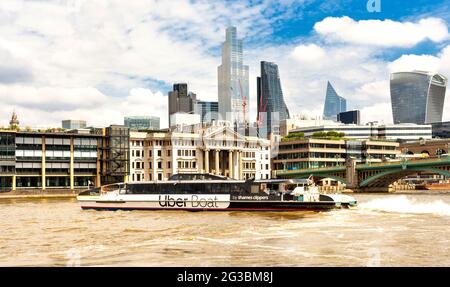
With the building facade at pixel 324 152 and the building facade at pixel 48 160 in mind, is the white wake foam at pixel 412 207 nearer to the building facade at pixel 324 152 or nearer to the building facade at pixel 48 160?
the building facade at pixel 48 160

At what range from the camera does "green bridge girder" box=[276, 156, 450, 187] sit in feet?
405

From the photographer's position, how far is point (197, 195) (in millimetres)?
65188

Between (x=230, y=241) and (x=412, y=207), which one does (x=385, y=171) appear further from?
(x=230, y=241)

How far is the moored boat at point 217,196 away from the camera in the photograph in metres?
62.9

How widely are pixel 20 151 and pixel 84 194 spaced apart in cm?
5951

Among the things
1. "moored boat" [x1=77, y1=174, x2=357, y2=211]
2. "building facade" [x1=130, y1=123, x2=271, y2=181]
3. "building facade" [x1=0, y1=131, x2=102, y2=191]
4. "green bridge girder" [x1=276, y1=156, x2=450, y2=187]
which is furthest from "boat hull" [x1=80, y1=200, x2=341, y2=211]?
"building facade" [x1=130, y1=123, x2=271, y2=181]

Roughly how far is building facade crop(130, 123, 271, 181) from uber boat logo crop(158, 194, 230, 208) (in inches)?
3168

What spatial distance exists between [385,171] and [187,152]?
50.9 meters

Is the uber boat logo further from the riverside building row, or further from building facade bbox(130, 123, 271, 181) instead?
building facade bbox(130, 123, 271, 181)

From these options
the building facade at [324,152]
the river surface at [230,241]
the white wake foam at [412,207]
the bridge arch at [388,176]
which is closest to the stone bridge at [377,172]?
the bridge arch at [388,176]

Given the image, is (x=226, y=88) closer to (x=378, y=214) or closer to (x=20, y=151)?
(x=20, y=151)

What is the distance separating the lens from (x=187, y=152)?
151 meters

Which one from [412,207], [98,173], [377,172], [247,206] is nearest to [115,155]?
[98,173]

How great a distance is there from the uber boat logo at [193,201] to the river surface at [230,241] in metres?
11.1
